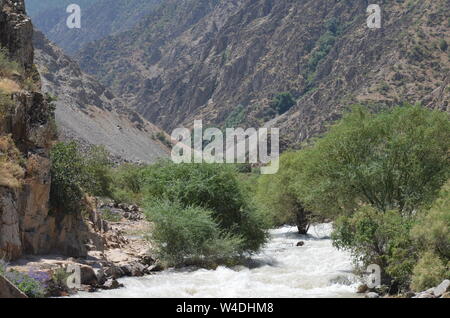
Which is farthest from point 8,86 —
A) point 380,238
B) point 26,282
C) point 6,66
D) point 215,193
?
point 380,238

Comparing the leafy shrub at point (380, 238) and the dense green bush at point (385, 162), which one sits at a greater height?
the dense green bush at point (385, 162)

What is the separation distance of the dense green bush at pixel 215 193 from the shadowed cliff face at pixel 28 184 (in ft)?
21.8

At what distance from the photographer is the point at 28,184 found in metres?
24.9

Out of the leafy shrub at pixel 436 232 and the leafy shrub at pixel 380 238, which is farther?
the leafy shrub at pixel 380 238

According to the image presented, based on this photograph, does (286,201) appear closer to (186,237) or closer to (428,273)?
(186,237)

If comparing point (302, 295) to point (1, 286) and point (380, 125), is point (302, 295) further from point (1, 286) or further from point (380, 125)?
point (380, 125)

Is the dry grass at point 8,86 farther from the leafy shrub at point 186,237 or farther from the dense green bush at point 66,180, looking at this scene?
the leafy shrub at point 186,237

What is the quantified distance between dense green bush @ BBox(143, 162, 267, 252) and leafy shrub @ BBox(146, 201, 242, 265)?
2.51 meters

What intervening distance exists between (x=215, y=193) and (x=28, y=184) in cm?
1285

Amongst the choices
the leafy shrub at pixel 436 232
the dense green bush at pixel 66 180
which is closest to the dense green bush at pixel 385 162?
the leafy shrub at pixel 436 232

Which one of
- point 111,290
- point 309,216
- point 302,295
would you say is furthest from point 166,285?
point 309,216

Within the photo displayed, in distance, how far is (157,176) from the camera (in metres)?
36.2

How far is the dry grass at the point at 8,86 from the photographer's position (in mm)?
25312
